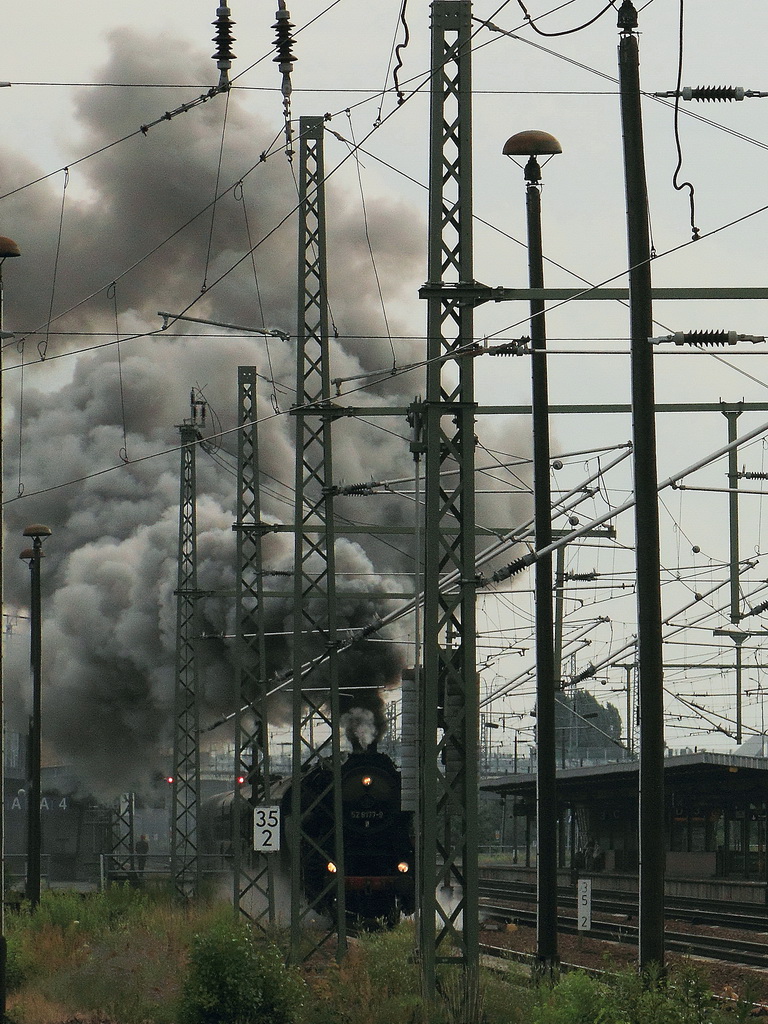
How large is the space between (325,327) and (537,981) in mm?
9598

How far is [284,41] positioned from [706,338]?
6.07 metres

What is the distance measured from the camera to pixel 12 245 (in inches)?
789

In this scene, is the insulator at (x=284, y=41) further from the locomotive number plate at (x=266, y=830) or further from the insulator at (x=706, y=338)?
the locomotive number plate at (x=266, y=830)

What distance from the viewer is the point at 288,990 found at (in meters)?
16.4

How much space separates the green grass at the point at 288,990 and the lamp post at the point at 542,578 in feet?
3.21

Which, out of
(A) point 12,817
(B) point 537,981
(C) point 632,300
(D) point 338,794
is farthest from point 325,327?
(A) point 12,817

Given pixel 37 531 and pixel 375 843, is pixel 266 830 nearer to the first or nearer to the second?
pixel 375 843

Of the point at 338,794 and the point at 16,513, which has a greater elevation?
the point at 16,513

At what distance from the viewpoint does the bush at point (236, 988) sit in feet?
52.6

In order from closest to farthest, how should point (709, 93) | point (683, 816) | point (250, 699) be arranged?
1. point (709, 93)
2. point (250, 699)
3. point (683, 816)

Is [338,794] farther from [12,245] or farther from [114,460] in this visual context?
[114,460]

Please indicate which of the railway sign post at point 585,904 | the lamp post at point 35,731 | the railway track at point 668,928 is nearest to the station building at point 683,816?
the railway track at point 668,928

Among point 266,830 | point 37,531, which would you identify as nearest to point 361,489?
point 266,830

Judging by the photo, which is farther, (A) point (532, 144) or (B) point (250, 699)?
(B) point (250, 699)
